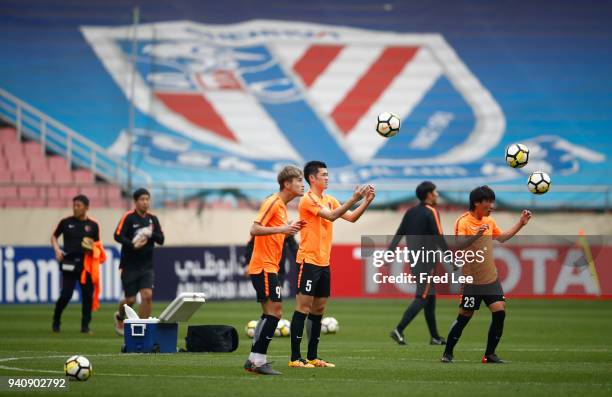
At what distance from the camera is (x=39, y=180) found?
1238 inches

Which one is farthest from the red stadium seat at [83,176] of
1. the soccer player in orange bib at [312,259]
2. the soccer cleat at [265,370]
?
the soccer cleat at [265,370]

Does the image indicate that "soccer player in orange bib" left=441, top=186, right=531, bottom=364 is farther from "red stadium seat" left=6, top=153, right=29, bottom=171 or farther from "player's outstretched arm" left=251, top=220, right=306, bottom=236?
"red stadium seat" left=6, top=153, right=29, bottom=171

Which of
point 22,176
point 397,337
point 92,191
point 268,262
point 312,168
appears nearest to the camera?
point 268,262

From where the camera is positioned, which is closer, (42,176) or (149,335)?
(149,335)

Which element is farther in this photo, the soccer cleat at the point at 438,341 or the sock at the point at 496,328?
the soccer cleat at the point at 438,341

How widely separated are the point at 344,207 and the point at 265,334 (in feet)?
4.97

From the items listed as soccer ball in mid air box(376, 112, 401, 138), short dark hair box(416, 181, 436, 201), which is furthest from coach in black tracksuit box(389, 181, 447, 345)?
soccer ball in mid air box(376, 112, 401, 138)

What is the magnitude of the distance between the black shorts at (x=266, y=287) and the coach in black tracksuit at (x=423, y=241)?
4274 millimetres

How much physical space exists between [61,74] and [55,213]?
728 centimetres

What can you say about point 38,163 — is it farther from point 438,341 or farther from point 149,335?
point 149,335

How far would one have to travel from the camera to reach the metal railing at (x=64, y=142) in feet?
107

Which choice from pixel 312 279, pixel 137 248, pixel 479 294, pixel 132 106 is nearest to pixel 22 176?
pixel 132 106

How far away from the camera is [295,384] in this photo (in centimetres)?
1025

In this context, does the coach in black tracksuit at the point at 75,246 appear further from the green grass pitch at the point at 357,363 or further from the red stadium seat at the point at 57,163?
the red stadium seat at the point at 57,163
